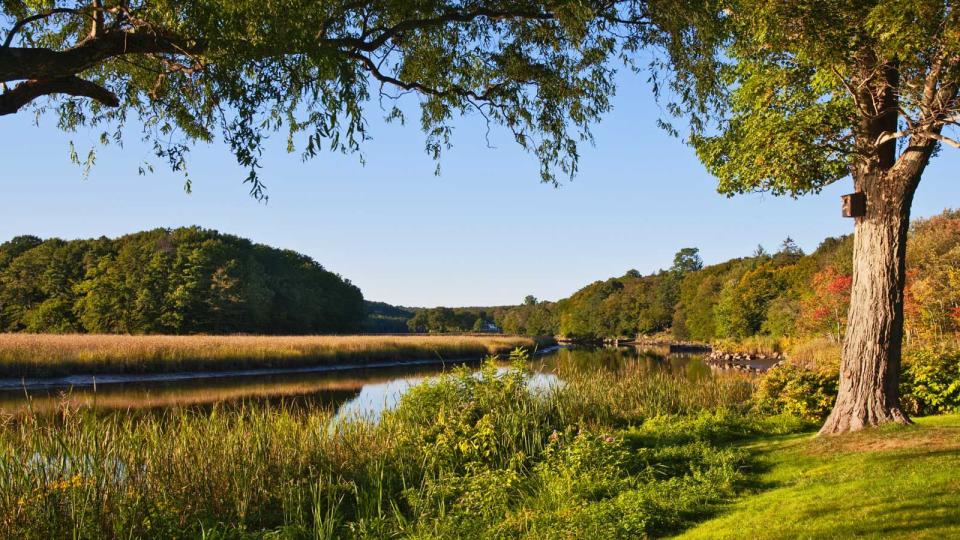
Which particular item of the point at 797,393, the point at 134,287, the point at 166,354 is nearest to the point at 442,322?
the point at 134,287

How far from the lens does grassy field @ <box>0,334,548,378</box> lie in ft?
61.8

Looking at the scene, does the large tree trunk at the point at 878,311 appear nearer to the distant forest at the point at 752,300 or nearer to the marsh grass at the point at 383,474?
the marsh grass at the point at 383,474

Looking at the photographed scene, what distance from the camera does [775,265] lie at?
54031 millimetres

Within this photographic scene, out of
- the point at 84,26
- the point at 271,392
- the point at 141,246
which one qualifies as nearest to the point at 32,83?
the point at 84,26

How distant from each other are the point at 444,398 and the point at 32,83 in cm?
587

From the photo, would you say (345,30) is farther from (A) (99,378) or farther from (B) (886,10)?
(A) (99,378)

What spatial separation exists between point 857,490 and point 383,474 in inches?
179

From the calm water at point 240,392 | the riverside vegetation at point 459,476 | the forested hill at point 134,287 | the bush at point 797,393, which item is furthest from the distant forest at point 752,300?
the forested hill at point 134,287

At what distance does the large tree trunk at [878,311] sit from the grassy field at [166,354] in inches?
468

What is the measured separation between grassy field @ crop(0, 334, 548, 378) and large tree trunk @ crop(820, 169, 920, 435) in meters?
11.9

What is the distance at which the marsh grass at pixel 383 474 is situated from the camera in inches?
184

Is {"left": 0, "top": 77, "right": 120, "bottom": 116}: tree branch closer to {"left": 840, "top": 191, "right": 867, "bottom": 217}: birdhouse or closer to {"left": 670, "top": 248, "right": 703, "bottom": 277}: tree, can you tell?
{"left": 840, "top": 191, "right": 867, "bottom": 217}: birdhouse

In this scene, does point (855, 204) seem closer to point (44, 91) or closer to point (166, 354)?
point (44, 91)

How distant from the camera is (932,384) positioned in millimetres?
9805
